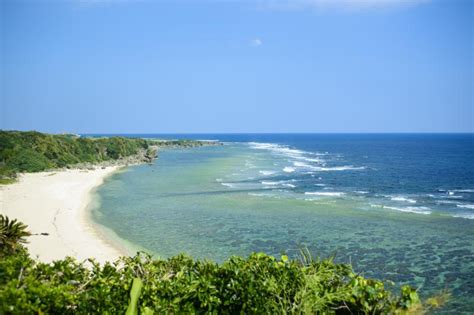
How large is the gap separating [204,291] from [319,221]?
2226 cm

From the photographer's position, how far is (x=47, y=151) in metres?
66.2

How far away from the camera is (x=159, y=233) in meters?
26.4

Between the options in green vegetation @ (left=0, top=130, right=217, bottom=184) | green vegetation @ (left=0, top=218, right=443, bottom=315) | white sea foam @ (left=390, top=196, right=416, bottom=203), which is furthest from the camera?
green vegetation @ (left=0, top=130, right=217, bottom=184)

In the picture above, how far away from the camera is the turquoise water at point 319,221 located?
2069cm

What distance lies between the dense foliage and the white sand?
493 centimetres

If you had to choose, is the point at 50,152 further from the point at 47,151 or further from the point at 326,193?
the point at 326,193

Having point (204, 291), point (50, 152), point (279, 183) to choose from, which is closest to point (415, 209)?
point (279, 183)

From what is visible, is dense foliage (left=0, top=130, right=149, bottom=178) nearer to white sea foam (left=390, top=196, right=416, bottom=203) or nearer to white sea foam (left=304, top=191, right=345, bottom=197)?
white sea foam (left=304, top=191, right=345, bottom=197)

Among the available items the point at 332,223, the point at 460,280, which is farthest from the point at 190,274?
the point at 332,223

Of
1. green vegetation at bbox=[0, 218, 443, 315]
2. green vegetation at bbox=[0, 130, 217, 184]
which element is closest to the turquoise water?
green vegetation at bbox=[0, 218, 443, 315]

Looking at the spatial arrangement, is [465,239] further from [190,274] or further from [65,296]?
[65,296]

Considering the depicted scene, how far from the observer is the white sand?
21.2 m

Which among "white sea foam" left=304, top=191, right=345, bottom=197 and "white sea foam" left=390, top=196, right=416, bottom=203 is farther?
"white sea foam" left=304, top=191, right=345, bottom=197

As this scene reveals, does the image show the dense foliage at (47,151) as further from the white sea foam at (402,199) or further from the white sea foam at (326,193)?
the white sea foam at (402,199)
